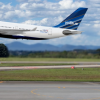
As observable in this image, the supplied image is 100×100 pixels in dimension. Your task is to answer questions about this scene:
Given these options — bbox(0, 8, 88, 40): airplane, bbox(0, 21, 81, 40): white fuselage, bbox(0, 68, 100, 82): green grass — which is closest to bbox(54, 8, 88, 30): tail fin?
bbox(0, 8, 88, 40): airplane

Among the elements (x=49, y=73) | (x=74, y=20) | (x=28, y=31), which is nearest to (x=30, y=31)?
(x=28, y=31)

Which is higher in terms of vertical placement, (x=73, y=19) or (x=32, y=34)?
(x=73, y=19)

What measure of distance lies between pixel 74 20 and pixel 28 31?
10021 mm

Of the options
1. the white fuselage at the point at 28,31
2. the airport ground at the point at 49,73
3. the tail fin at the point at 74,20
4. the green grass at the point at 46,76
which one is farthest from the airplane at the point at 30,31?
the airport ground at the point at 49,73

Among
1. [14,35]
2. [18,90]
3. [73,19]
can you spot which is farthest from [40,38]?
[18,90]

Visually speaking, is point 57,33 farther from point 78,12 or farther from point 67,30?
point 78,12

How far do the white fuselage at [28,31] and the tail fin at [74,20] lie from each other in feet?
11.8

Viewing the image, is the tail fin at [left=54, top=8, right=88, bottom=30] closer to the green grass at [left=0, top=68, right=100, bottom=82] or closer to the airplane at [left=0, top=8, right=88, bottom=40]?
the airplane at [left=0, top=8, right=88, bottom=40]

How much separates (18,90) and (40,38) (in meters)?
14.3

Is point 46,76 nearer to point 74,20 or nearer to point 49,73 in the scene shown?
point 49,73

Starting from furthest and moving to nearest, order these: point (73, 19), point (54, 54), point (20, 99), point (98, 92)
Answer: point (54, 54) < point (73, 19) < point (98, 92) < point (20, 99)

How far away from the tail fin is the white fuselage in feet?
11.8

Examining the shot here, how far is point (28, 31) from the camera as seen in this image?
39750 mm

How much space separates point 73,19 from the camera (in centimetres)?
4453
